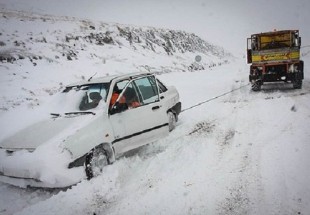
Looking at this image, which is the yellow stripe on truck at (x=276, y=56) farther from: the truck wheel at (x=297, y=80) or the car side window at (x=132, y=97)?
the car side window at (x=132, y=97)

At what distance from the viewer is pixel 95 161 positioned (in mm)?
4953

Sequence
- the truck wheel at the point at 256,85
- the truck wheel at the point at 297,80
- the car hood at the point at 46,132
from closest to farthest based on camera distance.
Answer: the car hood at the point at 46,132, the truck wheel at the point at 297,80, the truck wheel at the point at 256,85

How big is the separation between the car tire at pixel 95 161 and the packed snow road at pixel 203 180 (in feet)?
0.37

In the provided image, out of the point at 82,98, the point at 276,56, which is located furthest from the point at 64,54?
the point at 82,98

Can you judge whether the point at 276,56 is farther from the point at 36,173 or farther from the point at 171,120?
the point at 36,173

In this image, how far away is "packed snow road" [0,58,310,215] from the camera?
399 cm

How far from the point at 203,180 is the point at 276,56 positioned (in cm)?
1008

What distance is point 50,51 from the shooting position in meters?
19.4

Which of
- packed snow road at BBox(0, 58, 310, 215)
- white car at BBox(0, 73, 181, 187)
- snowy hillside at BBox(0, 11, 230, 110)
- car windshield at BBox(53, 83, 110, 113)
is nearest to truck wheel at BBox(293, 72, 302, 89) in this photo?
packed snow road at BBox(0, 58, 310, 215)

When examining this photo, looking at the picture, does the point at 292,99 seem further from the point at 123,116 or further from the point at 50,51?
the point at 50,51

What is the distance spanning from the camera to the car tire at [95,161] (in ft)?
15.7

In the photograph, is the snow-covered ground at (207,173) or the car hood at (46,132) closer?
the snow-covered ground at (207,173)

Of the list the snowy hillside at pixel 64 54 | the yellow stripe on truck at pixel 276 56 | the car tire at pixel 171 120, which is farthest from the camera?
the snowy hillside at pixel 64 54

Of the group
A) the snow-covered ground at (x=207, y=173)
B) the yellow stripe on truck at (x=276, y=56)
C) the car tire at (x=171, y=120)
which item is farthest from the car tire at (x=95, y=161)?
the yellow stripe on truck at (x=276, y=56)
